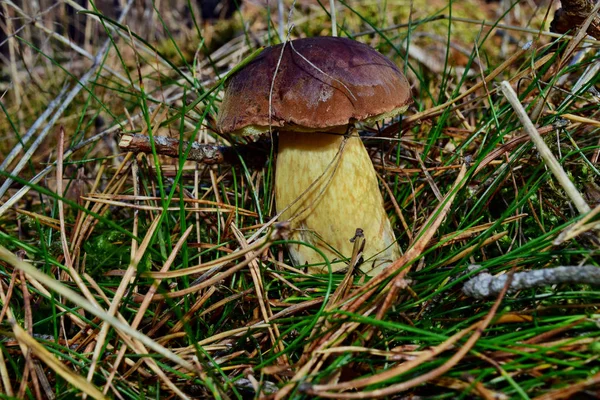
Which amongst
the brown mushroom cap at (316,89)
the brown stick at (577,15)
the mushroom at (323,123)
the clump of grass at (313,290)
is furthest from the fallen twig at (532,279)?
the brown stick at (577,15)

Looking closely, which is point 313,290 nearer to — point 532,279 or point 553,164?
point 532,279

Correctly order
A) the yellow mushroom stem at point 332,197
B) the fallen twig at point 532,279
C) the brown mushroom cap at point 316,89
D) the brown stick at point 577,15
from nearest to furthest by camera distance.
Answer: the fallen twig at point 532,279 → the brown mushroom cap at point 316,89 → the brown stick at point 577,15 → the yellow mushroom stem at point 332,197

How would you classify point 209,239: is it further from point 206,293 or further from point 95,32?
point 95,32

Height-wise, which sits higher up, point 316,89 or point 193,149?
point 316,89

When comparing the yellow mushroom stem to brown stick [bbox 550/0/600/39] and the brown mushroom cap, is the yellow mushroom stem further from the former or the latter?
brown stick [bbox 550/0/600/39]

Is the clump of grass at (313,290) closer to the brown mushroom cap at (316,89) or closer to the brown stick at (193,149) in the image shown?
the brown stick at (193,149)

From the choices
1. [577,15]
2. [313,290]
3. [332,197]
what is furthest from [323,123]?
[577,15]
